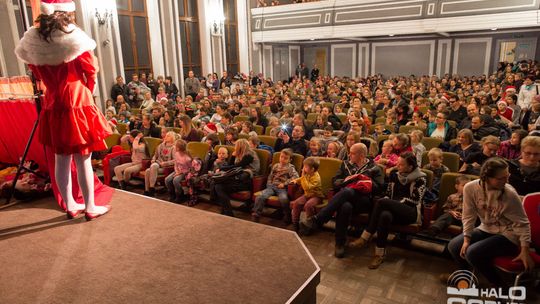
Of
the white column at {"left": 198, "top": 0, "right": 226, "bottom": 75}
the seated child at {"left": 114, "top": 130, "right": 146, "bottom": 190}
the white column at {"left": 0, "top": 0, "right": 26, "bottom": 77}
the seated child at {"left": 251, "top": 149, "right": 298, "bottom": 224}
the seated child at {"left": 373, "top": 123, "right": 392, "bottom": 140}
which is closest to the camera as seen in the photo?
the seated child at {"left": 251, "top": 149, "right": 298, "bottom": 224}

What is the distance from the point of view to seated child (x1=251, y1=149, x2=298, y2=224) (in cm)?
363

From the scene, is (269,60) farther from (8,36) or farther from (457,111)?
(457,111)

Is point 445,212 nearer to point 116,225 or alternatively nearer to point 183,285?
point 183,285

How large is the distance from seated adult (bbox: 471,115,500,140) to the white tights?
171 inches

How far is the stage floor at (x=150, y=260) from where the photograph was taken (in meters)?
1.55

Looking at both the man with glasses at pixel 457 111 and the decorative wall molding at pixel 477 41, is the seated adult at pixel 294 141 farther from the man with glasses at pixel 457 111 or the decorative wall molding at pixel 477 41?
the decorative wall molding at pixel 477 41

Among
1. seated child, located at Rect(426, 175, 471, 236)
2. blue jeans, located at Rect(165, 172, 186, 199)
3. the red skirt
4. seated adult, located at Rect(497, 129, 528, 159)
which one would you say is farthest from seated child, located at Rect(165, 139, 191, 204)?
seated adult, located at Rect(497, 129, 528, 159)

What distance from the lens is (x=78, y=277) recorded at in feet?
5.44

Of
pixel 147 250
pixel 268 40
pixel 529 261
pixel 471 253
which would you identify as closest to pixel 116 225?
pixel 147 250

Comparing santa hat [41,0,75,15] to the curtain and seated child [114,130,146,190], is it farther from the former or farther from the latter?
seated child [114,130,146,190]

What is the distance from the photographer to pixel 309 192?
344cm

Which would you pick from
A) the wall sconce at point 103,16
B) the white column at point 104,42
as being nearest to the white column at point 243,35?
Answer: the white column at point 104,42

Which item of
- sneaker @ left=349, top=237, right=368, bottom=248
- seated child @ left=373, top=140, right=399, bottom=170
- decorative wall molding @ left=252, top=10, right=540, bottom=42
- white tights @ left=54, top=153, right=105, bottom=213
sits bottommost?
sneaker @ left=349, top=237, right=368, bottom=248

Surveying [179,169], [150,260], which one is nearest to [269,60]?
[179,169]
